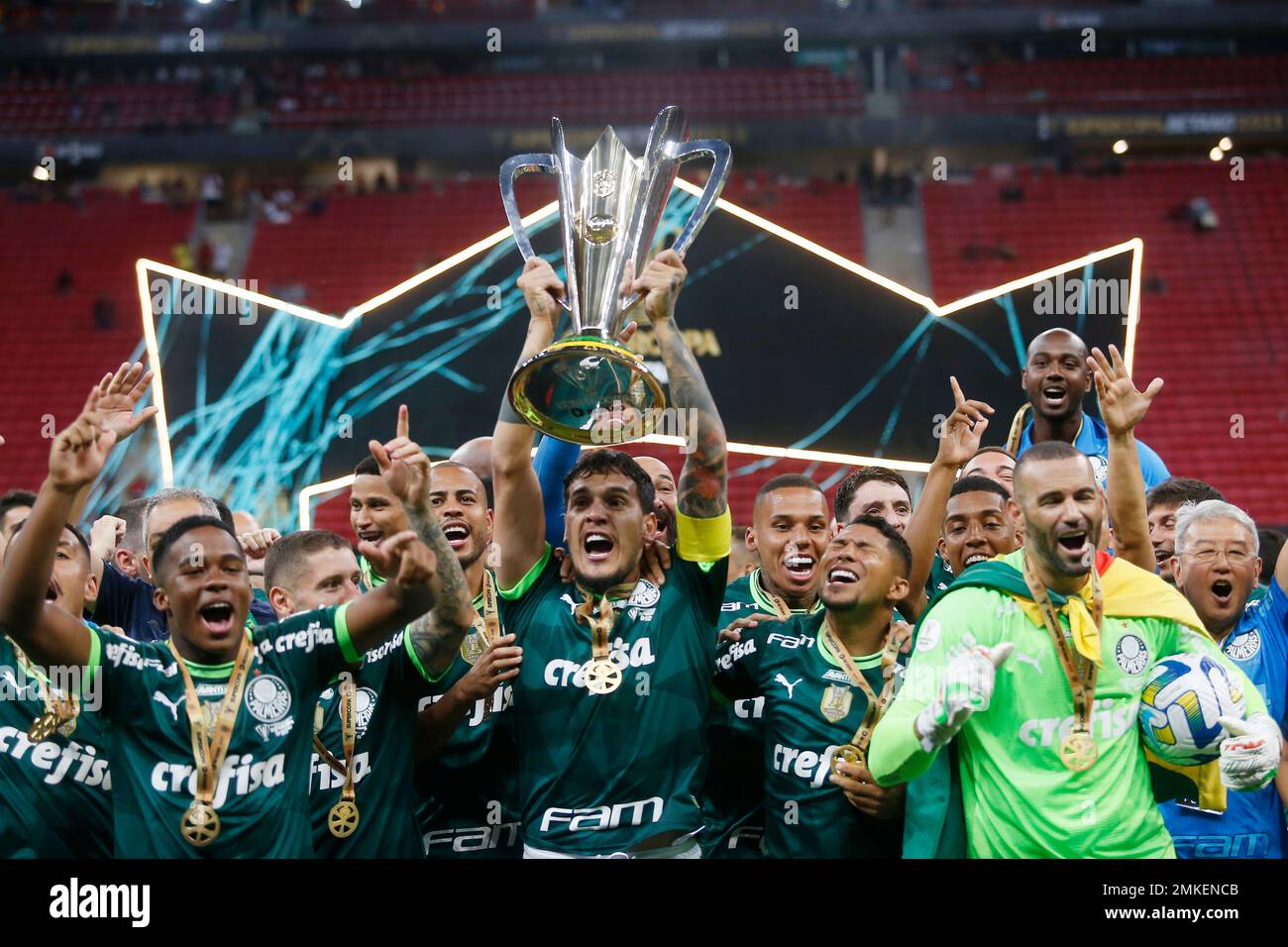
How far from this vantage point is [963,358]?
5301mm

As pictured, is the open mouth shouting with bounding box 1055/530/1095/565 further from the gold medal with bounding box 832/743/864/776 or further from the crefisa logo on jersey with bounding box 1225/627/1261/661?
the crefisa logo on jersey with bounding box 1225/627/1261/661

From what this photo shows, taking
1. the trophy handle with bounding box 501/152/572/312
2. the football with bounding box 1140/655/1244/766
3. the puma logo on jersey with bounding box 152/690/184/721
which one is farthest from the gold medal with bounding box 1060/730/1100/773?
the puma logo on jersey with bounding box 152/690/184/721

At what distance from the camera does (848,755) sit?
328 cm

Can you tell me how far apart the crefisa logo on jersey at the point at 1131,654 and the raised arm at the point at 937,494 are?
757 mm

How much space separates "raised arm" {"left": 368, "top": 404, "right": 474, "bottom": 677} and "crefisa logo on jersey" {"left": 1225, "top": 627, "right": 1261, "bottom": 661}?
7.38 feet

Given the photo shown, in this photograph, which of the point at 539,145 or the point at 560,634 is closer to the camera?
the point at 560,634

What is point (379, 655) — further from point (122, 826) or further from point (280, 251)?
point (280, 251)

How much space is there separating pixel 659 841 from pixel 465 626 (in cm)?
68

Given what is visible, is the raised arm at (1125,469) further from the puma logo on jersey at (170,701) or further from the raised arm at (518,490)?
the puma logo on jersey at (170,701)

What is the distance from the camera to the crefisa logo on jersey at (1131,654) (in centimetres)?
300

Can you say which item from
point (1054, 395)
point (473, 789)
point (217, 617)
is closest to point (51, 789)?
point (217, 617)

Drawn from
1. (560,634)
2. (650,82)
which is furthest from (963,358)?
(650,82)

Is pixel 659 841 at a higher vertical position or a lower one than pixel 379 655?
lower

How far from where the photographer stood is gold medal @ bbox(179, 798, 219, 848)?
284cm
